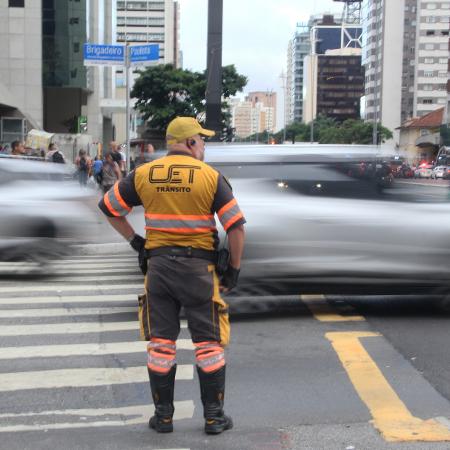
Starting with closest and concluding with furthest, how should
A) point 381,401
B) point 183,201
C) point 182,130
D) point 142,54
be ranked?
1. point 183,201
2. point 182,130
3. point 381,401
4. point 142,54

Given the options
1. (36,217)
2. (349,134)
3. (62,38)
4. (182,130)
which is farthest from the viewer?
(349,134)

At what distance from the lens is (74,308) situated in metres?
7.65

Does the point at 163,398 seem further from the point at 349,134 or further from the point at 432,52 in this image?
the point at 432,52

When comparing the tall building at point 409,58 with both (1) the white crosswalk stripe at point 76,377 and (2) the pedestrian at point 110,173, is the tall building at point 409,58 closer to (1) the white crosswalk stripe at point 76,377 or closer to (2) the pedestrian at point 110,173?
(2) the pedestrian at point 110,173

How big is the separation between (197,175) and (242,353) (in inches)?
91.5

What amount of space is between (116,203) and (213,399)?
1265mm

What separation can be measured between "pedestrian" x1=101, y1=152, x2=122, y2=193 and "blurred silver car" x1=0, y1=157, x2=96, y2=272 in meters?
7.88

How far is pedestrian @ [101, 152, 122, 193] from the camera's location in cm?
1759

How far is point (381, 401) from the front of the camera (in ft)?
15.6

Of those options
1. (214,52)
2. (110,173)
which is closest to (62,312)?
(214,52)

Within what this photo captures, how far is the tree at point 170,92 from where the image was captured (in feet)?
160

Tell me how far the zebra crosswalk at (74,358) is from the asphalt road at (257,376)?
1 centimetres

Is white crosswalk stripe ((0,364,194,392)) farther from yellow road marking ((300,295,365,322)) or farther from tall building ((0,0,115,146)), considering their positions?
tall building ((0,0,115,146))

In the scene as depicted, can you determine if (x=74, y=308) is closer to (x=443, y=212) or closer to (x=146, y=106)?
(x=443, y=212)
